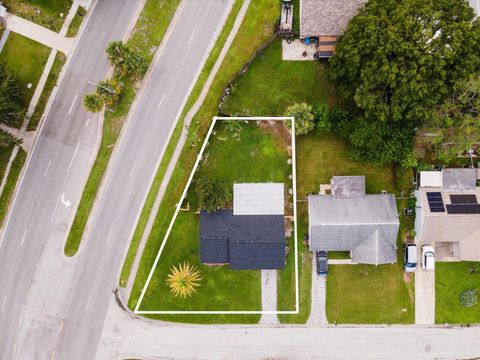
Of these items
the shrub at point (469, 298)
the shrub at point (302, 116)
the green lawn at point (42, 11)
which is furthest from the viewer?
the green lawn at point (42, 11)

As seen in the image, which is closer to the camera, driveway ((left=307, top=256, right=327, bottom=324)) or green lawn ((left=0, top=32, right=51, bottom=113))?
driveway ((left=307, top=256, right=327, bottom=324))

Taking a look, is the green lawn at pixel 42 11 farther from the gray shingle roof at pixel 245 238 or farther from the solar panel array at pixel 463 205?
the solar panel array at pixel 463 205

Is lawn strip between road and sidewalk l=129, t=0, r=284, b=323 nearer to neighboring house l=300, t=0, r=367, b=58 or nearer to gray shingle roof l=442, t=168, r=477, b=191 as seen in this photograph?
neighboring house l=300, t=0, r=367, b=58

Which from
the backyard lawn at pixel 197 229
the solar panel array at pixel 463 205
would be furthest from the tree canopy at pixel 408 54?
the backyard lawn at pixel 197 229

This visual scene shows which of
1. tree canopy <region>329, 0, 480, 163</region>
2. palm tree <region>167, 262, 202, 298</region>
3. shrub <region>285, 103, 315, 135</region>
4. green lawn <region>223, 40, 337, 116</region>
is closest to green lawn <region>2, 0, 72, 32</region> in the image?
green lawn <region>223, 40, 337, 116</region>

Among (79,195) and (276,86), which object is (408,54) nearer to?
(276,86)
